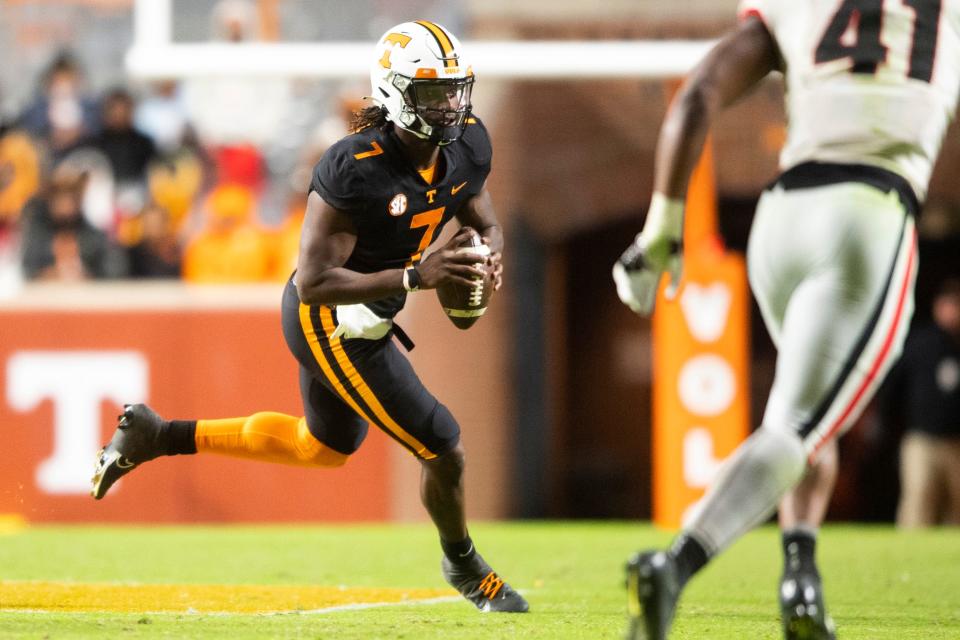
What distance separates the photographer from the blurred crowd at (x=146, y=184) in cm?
1070

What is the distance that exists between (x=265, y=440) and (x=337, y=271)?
989mm

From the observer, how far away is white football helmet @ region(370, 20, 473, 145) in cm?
450

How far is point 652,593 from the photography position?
309 centimetres

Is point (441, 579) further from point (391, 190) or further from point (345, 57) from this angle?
point (345, 57)

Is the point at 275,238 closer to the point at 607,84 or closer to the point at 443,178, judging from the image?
the point at 607,84

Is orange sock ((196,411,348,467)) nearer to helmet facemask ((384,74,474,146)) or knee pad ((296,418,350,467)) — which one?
knee pad ((296,418,350,467))

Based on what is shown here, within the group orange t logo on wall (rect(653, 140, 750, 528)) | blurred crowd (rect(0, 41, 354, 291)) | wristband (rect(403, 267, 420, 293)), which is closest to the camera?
wristband (rect(403, 267, 420, 293))

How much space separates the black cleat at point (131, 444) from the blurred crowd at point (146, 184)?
541 centimetres

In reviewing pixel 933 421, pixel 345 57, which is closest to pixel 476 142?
pixel 345 57

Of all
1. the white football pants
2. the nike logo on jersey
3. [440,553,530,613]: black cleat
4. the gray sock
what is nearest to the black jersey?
the nike logo on jersey

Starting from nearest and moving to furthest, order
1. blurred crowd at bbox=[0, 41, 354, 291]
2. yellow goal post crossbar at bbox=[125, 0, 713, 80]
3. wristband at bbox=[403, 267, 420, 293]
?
wristband at bbox=[403, 267, 420, 293] → yellow goal post crossbar at bbox=[125, 0, 713, 80] → blurred crowd at bbox=[0, 41, 354, 291]

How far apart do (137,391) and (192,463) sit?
2.04ft

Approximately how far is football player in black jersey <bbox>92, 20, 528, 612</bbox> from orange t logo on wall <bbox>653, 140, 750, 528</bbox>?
5061mm

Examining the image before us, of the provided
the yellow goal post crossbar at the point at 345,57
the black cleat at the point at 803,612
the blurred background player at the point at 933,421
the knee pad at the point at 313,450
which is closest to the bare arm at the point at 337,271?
the knee pad at the point at 313,450
